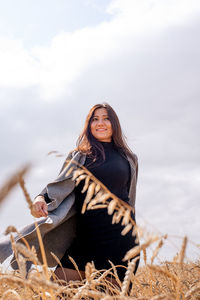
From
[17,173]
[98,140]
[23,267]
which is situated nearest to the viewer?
[17,173]

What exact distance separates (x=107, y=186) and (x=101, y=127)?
0.73 m

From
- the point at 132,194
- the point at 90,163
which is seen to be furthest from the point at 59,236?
the point at 132,194

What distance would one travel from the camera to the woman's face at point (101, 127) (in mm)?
3721

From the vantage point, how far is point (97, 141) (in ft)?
12.1

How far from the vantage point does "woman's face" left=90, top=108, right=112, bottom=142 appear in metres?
3.72

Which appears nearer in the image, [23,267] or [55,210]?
[23,267]

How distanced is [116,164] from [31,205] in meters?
2.67

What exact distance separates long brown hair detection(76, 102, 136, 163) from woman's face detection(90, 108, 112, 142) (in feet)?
0.13

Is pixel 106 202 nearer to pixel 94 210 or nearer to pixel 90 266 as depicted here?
pixel 90 266

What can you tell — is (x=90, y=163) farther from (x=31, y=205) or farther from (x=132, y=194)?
(x=31, y=205)

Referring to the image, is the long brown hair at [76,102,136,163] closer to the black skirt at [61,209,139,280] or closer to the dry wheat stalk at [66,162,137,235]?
the black skirt at [61,209,139,280]

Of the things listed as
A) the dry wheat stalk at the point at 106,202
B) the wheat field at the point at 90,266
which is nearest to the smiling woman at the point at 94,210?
the wheat field at the point at 90,266

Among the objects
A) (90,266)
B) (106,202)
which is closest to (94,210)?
(90,266)

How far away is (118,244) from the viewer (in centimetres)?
310
